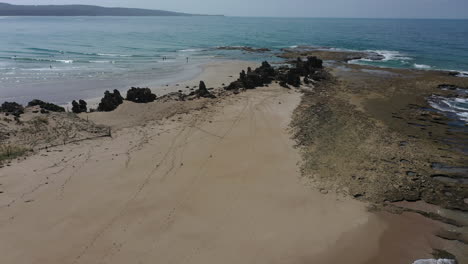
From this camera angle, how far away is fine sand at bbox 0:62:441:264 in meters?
9.23

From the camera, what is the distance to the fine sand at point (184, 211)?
9.23 m

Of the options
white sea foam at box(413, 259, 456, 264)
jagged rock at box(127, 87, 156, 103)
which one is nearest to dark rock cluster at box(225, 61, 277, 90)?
jagged rock at box(127, 87, 156, 103)

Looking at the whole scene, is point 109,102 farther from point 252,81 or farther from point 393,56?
point 393,56

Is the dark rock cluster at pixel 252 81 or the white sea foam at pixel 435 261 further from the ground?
the dark rock cluster at pixel 252 81

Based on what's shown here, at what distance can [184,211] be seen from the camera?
11.0 m

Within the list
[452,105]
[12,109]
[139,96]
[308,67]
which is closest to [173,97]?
[139,96]

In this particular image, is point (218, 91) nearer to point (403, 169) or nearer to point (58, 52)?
point (403, 169)

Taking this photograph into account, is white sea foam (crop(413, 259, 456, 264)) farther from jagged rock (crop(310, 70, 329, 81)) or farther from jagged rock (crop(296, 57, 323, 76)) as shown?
jagged rock (crop(296, 57, 323, 76))

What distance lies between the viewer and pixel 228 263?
29.0ft

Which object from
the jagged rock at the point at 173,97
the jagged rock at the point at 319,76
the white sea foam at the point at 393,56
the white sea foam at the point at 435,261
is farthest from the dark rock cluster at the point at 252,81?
the white sea foam at the point at 393,56

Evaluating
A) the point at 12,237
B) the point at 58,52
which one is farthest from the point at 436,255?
the point at 58,52

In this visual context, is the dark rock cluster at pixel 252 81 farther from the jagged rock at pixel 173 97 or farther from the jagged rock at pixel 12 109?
the jagged rock at pixel 12 109

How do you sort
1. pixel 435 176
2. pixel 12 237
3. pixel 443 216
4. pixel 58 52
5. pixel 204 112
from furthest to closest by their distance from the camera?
pixel 58 52
pixel 204 112
pixel 435 176
pixel 443 216
pixel 12 237

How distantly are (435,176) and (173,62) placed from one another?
125 ft
